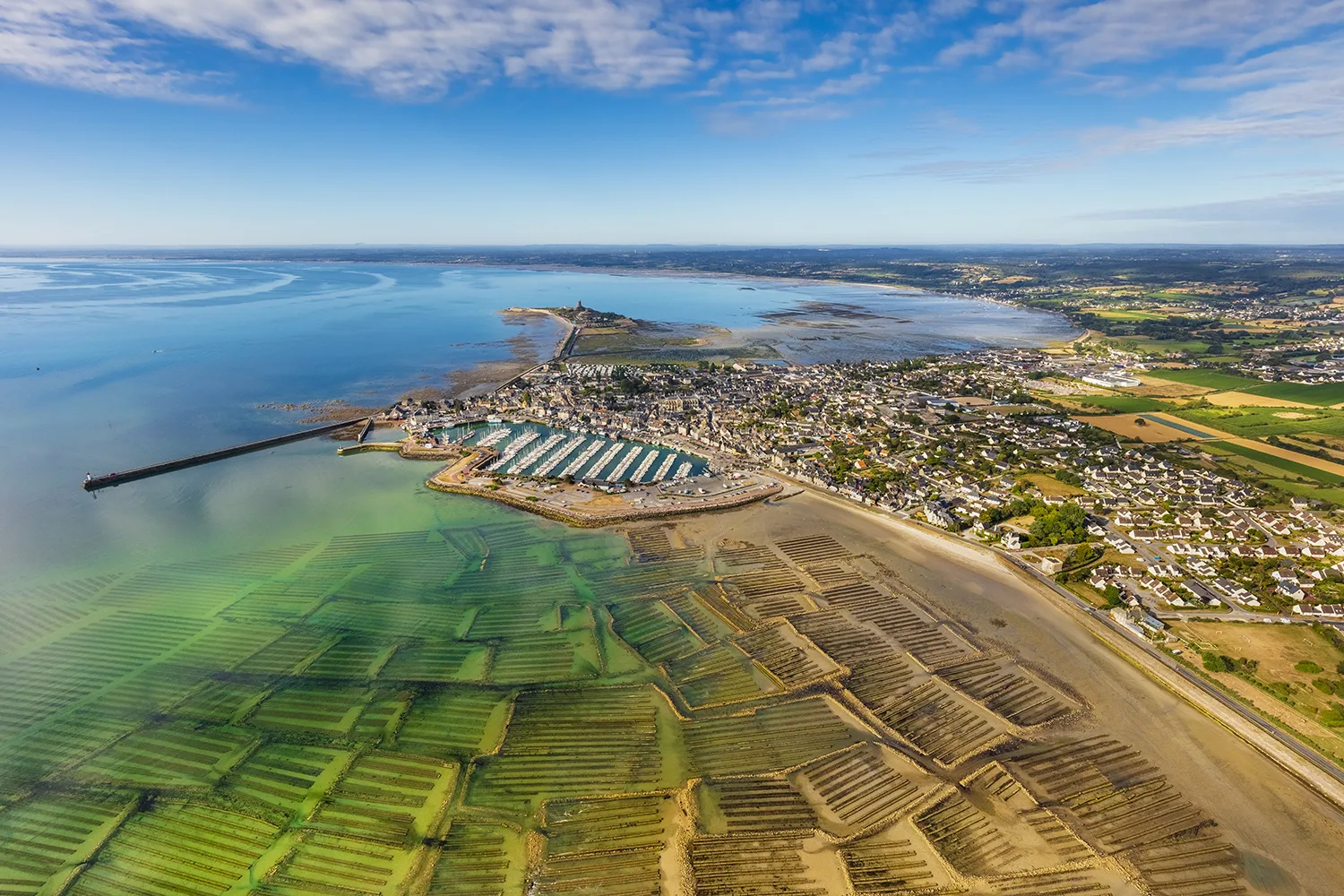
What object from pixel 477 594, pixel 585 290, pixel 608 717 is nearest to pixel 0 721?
pixel 477 594

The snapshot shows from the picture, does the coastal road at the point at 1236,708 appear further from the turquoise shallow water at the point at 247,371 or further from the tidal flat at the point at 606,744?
the turquoise shallow water at the point at 247,371

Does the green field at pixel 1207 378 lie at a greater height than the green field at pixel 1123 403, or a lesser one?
greater

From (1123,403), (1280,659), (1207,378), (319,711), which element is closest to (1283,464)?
(1123,403)

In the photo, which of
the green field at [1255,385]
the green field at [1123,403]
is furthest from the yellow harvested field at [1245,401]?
the green field at [1123,403]

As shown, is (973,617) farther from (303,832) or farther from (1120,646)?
(303,832)

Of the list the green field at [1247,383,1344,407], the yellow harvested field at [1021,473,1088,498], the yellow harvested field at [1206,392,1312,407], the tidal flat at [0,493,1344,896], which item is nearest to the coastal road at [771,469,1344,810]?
the tidal flat at [0,493,1344,896]

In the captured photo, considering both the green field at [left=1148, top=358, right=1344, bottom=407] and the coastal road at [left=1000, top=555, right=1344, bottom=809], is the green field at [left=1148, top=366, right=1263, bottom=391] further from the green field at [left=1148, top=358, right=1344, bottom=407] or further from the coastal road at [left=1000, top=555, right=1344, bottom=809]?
the coastal road at [left=1000, top=555, right=1344, bottom=809]
